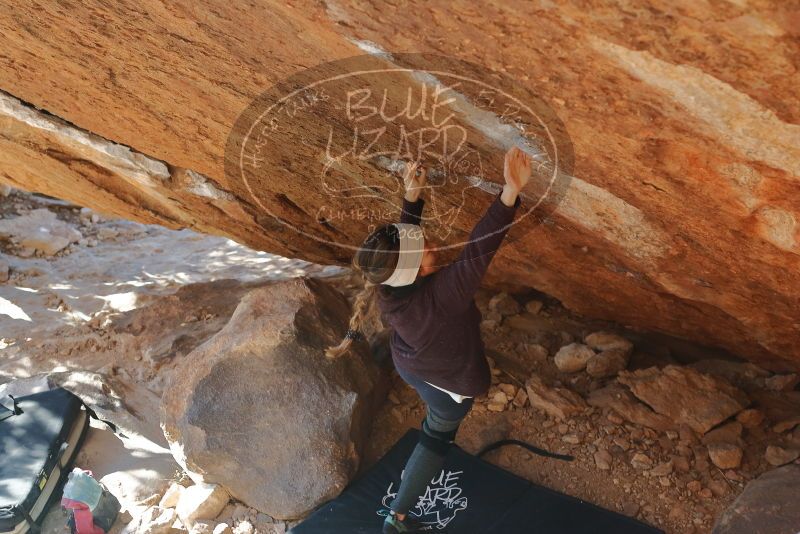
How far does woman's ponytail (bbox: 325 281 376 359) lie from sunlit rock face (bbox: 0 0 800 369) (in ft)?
1.88

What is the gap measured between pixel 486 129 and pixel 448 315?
64 cm

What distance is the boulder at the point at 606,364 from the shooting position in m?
3.67

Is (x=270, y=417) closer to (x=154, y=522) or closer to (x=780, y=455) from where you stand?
(x=154, y=522)

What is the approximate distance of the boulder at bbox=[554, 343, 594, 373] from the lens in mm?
3741

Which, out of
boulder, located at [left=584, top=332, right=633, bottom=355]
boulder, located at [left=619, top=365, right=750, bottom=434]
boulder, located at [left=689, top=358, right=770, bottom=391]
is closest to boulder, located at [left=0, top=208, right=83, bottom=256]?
boulder, located at [left=584, top=332, right=633, bottom=355]

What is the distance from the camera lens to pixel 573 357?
12.3ft

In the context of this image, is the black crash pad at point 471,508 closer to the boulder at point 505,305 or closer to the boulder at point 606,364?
the boulder at point 606,364

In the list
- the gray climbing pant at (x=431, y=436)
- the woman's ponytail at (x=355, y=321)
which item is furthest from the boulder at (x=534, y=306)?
the gray climbing pant at (x=431, y=436)

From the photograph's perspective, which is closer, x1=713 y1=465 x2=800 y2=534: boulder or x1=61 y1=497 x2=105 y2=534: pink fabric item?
x1=713 y1=465 x2=800 y2=534: boulder

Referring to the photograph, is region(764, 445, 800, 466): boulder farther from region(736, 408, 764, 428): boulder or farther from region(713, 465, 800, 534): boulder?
region(713, 465, 800, 534): boulder

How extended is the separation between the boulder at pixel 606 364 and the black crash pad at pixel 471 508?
0.78 metres

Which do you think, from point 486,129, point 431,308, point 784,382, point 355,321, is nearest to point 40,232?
point 355,321

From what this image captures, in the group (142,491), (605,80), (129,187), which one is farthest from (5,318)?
(605,80)

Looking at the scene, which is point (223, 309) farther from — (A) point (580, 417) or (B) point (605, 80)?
(B) point (605, 80)
